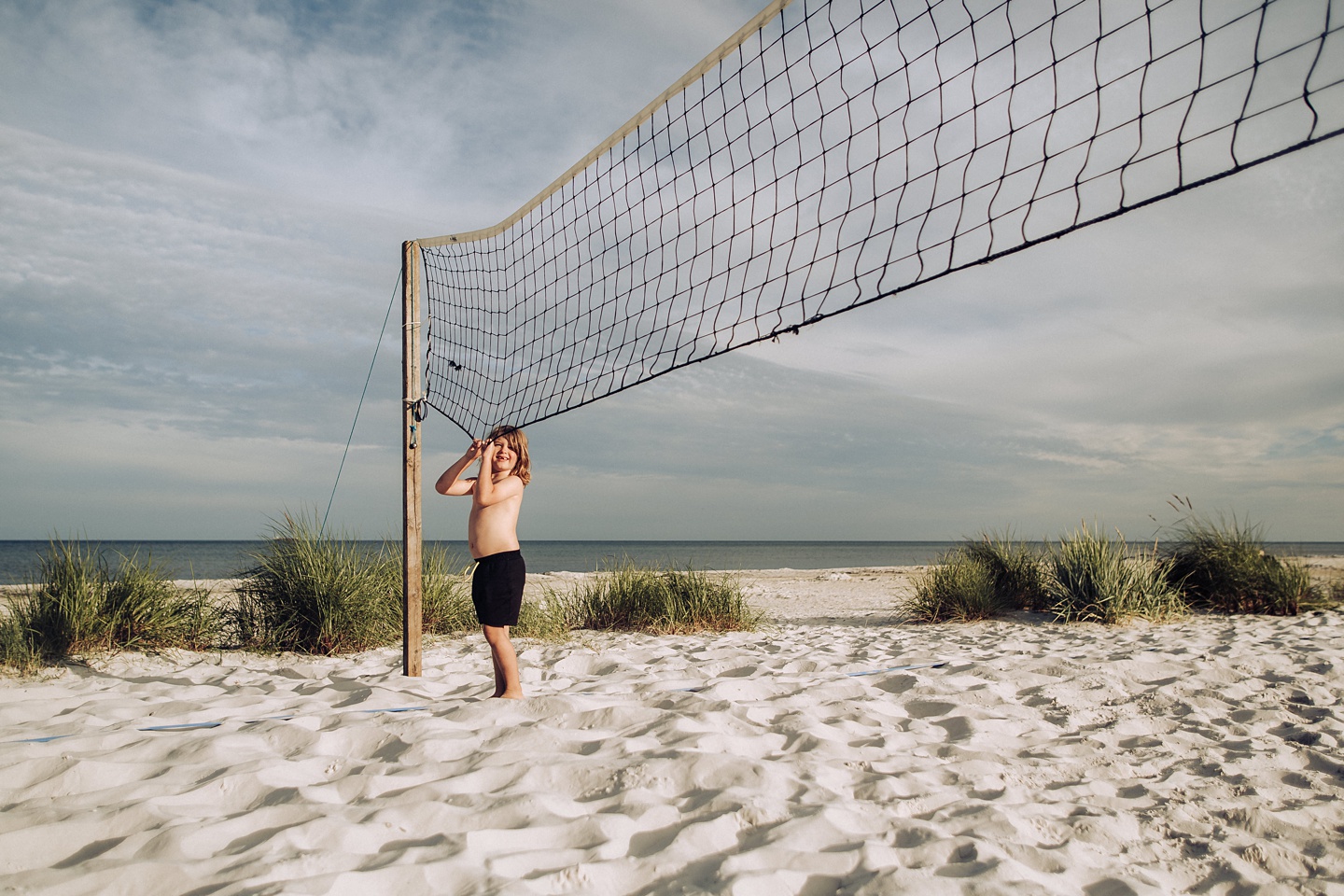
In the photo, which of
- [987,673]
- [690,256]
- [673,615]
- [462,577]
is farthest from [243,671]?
[987,673]

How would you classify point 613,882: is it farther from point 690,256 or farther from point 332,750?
point 690,256

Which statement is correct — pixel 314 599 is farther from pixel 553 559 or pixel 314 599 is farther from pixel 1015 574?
pixel 553 559

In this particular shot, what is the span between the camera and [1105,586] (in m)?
6.43

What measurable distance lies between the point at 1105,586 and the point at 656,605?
3746 mm

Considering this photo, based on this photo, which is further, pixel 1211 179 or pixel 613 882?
pixel 1211 179

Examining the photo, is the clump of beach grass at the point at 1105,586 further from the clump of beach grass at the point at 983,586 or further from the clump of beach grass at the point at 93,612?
the clump of beach grass at the point at 93,612

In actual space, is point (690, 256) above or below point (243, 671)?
above

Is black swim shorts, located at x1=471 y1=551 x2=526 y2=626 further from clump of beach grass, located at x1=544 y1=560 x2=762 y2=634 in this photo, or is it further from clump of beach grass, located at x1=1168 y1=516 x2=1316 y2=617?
clump of beach grass, located at x1=1168 y1=516 x2=1316 y2=617

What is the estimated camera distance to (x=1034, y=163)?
2.79m

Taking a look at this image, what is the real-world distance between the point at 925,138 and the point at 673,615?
4.11 m

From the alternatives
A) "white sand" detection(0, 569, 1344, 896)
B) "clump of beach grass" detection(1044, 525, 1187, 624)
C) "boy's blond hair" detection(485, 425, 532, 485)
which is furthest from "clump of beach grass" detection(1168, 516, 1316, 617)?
"boy's blond hair" detection(485, 425, 532, 485)

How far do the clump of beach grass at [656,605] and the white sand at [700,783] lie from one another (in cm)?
214

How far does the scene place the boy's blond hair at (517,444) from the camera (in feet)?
12.4

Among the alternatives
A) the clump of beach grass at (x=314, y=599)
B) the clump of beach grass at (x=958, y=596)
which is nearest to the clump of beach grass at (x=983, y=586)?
the clump of beach grass at (x=958, y=596)
